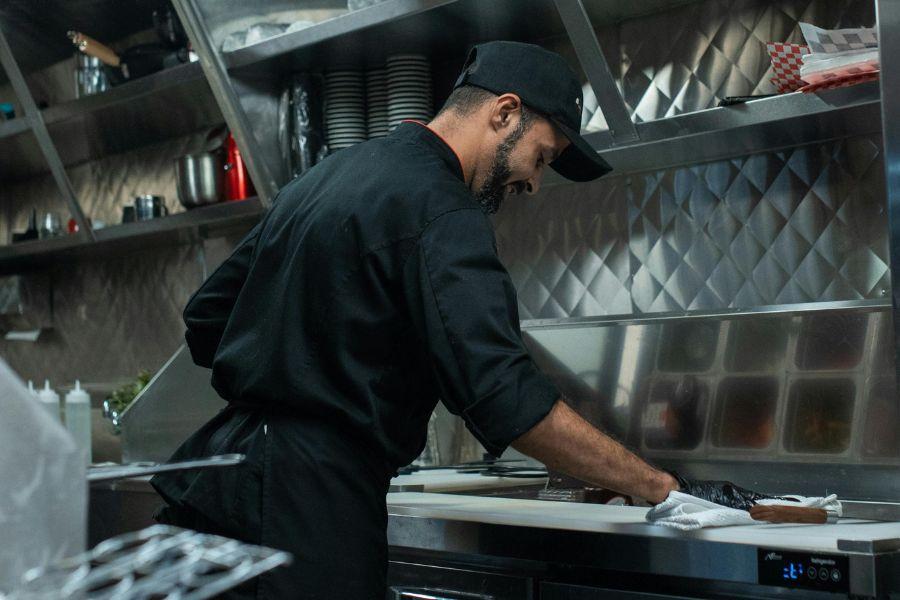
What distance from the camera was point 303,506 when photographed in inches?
66.7

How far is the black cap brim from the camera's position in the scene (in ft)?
6.38

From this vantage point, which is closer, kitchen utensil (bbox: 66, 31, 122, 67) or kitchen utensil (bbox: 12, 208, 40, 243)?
kitchen utensil (bbox: 66, 31, 122, 67)

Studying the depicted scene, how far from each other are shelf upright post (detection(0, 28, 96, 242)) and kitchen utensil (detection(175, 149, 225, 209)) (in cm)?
46

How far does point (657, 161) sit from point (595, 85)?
25 cm

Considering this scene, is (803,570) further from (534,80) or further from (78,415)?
(78,415)

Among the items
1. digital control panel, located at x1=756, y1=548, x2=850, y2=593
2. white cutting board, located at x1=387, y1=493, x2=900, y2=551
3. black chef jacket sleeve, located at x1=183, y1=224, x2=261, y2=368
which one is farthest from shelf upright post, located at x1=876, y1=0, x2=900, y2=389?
black chef jacket sleeve, located at x1=183, y1=224, x2=261, y2=368

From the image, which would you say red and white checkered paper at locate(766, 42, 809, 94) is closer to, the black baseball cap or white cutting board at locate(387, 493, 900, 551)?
the black baseball cap

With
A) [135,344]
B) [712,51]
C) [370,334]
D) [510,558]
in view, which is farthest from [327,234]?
[135,344]

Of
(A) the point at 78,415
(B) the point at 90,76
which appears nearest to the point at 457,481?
(A) the point at 78,415

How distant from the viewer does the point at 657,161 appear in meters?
2.62

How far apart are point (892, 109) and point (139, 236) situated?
2.47 metres

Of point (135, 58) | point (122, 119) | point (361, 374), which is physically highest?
point (135, 58)

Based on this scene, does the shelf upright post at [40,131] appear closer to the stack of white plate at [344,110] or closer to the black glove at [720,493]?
the stack of white plate at [344,110]

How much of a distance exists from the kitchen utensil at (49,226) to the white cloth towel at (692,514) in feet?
9.73
